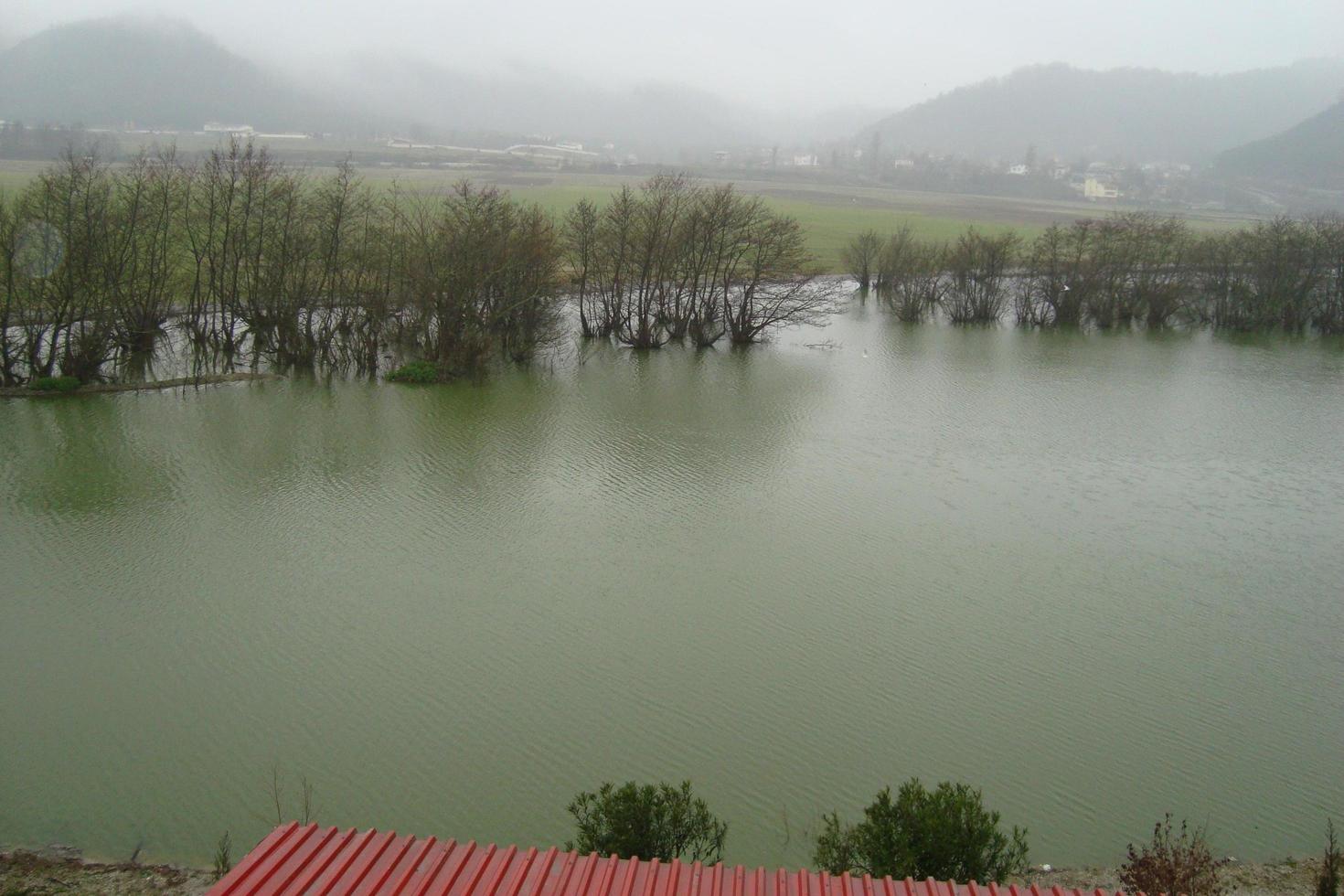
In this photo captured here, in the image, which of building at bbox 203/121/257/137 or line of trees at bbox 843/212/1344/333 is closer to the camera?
line of trees at bbox 843/212/1344/333

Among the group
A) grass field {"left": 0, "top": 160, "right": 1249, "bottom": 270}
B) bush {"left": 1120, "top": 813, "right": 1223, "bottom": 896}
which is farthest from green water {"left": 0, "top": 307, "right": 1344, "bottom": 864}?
grass field {"left": 0, "top": 160, "right": 1249, "bottom": 270}

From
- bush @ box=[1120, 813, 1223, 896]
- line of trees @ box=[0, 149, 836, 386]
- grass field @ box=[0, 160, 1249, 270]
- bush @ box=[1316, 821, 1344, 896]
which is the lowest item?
bush @ box=[1316, 821, 1344, 896]

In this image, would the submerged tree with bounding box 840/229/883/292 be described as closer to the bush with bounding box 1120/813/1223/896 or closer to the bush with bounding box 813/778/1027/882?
the bush with bounding box 813/778/1027/882

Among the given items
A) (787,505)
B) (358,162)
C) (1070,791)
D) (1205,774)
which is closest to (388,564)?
(787,505)

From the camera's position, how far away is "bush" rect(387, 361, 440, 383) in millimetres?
19062

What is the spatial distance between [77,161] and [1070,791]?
78.6 feet

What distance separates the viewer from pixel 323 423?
15.9 meters

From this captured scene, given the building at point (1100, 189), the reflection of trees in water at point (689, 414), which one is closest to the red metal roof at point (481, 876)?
the reflection of trees in water at point (689, 414)

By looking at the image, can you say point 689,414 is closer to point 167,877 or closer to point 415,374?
point 415,374

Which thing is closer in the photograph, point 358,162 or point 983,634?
point 983,634

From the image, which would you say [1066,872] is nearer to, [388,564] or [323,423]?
[388,564]

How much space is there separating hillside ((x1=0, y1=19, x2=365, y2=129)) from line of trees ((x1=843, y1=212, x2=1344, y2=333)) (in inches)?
4107

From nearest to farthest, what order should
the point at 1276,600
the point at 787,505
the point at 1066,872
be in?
the point at 1066,872, the point at 1276,600, the point at 787,505

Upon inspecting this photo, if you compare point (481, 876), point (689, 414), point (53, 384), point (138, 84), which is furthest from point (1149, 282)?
point (138, 84)
